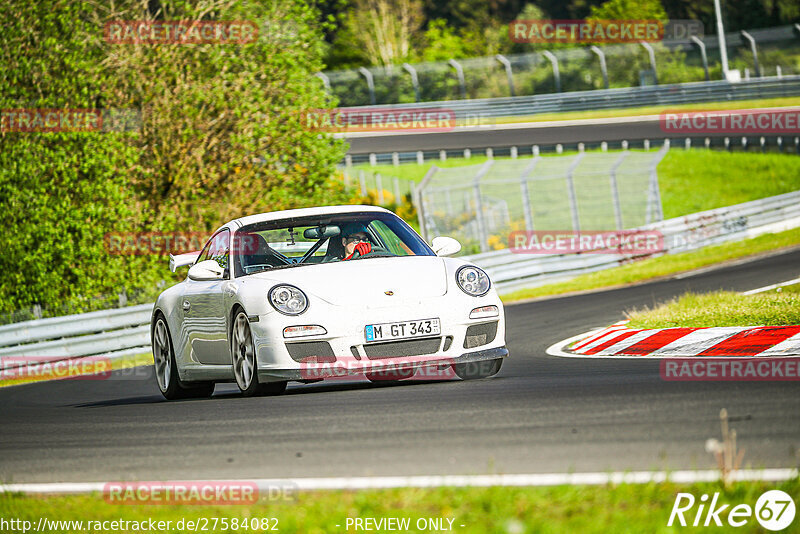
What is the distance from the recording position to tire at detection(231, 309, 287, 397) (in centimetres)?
842

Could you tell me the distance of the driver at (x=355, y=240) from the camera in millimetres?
9297

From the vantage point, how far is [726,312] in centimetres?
1168

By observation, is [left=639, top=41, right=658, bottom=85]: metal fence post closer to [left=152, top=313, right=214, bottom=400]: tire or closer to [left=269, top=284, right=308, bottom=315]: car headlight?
[left=152, top=313, right=214, bottom=400]: tire

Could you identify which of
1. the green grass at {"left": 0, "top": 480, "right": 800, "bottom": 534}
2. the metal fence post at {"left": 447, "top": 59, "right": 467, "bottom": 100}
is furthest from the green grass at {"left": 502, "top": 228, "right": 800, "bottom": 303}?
the metal fence post at {"left": 447, "top": 59, "right": 467, "bottom": 100}

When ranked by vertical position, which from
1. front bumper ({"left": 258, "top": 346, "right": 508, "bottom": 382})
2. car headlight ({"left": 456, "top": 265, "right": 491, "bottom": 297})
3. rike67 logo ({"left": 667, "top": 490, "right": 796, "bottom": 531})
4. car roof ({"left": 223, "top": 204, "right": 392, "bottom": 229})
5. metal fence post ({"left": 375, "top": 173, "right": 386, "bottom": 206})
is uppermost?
car roof ({"left": 223, "top": 204, "right": 392, "bottom": 229})

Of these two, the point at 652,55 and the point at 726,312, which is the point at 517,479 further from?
the point at 652,55

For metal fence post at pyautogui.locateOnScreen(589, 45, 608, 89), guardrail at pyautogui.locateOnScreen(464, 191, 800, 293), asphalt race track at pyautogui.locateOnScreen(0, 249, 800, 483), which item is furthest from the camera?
metal fence post at pyautogui.locateOnScreen(589, 45, 608, 89)

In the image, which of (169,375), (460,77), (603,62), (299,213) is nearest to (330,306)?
(299,213)

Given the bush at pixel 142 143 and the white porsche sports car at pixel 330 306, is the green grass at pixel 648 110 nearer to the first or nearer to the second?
the bush at pixel 142 143

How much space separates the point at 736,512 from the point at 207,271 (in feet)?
19.0

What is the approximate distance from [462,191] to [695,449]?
19.2m

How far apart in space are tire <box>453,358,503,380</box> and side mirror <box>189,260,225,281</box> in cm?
198

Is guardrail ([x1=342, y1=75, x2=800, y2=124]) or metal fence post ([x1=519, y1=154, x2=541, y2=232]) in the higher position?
metal fence post ([x1=519, y1=154, x2=541, y2=232])

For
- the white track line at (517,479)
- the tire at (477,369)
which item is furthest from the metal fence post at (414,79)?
the white track line at (517,479)
